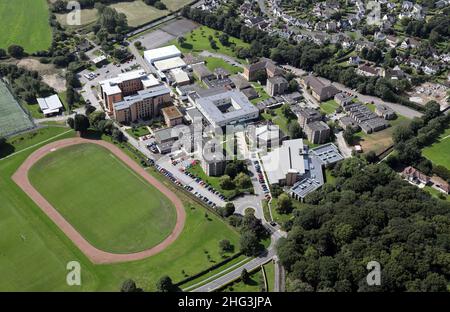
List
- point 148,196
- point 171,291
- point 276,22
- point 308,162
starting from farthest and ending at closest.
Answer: point 276,22
point 308,162
point 148,196
point 171,291

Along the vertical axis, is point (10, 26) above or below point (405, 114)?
above

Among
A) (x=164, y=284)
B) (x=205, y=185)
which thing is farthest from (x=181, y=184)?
(x=164, y=284)

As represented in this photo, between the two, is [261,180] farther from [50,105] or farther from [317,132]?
[50,105]

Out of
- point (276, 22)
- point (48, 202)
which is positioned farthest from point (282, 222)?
point (276, 22)

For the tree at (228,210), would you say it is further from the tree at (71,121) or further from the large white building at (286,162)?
the tree at (71,121)

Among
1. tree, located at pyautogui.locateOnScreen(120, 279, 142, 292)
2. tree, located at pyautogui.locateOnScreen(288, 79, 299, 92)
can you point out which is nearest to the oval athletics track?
tree, located at pyautogui.locateOnScreen(120, 279, 142, 292)

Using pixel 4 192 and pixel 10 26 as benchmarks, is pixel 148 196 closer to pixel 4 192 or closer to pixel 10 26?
pixel 4 192

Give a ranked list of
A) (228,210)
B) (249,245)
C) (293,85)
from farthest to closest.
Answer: (293,85)
(228,210)
(249,245)
